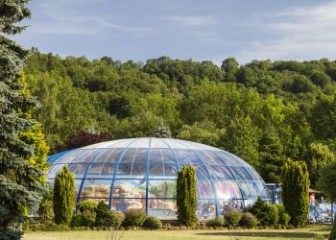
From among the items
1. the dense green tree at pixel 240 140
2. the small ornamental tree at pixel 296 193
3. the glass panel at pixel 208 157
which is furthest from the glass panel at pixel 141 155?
the dense green tree at pixel 240 140

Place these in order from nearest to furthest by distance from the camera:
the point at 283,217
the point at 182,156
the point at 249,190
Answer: the point at 283,217 → the point at 249,190 → the point at 182,156

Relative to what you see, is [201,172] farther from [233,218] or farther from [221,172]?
[233,218]

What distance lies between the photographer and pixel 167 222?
94.1 ft

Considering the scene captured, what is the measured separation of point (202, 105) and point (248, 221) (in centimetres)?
4533

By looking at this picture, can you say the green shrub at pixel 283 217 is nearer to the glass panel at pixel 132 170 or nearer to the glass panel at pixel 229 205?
the glass panel at pixel 229 205

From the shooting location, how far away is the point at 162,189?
29.5 metres

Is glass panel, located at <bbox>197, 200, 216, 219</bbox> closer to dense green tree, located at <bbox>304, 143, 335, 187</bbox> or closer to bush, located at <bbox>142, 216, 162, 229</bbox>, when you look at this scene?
bush, located at <bbox>142, 216, 162, 229</bbox>

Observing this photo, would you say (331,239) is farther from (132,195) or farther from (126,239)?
(132,195)

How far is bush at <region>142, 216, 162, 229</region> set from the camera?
27.2 m

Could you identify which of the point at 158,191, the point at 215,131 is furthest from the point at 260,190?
the point at 215,131

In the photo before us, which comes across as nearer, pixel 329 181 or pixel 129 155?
pixel 329 181

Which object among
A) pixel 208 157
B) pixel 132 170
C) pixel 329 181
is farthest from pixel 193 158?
pixel 329 181

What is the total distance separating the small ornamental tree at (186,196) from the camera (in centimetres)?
2819

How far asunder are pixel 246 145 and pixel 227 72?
53.1 metres
